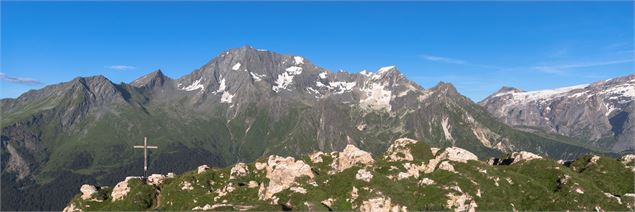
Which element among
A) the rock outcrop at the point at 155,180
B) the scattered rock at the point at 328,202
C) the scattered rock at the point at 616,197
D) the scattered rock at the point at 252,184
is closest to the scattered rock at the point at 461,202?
the scattered rock at the point at 328,202

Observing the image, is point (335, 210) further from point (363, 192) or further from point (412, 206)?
point (412, 206)

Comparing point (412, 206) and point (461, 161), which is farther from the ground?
point (461, 161)

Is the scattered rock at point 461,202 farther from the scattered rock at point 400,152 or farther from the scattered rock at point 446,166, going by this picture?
the scattered rock at point 400,152

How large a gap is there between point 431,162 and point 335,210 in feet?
153

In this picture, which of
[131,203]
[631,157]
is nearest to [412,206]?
[131,203]

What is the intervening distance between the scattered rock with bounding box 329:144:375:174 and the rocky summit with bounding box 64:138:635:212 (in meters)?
0.53

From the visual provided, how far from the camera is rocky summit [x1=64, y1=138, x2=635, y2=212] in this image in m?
134

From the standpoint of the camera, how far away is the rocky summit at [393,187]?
13375 cm

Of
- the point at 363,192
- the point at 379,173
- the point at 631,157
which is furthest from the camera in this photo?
the point at 631,157

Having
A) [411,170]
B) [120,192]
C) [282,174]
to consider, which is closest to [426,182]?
[411,170]

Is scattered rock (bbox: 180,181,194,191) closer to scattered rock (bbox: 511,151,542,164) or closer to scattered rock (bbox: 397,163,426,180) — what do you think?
scattered rock (bbox: 397,163,426,180)

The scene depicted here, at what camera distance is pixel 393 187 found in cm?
14062

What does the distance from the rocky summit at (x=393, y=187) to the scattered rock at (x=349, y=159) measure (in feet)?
1.74

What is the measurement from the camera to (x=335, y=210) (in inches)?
5246
